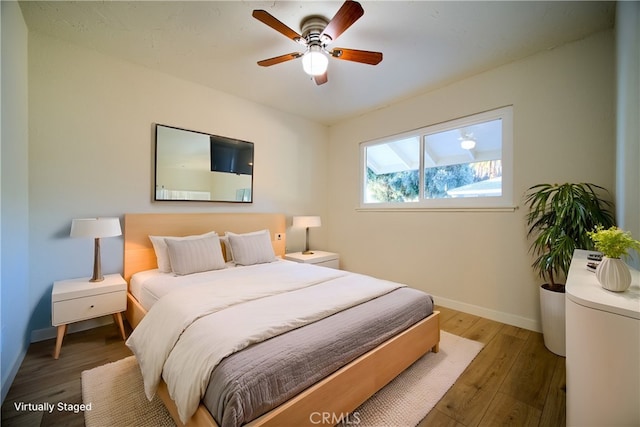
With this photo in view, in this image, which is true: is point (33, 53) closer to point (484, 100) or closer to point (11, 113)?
point (11, 113)

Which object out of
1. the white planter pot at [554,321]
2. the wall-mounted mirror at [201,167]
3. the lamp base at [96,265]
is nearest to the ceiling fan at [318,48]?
the wall-mounted mirror at [201,167]

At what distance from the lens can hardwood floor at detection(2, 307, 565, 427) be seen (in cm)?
145

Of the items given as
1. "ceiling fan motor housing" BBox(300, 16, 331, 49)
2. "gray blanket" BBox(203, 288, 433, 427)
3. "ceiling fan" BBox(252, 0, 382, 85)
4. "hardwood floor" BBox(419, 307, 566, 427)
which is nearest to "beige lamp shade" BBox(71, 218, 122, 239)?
"gray blanket" BBox(203, 288, 433, 427)

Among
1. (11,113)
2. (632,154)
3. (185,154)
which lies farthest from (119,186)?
(632,154)

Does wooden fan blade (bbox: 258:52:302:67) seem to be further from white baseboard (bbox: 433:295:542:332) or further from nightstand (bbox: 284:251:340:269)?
white baseboard (bbox: 433:295:542:332)

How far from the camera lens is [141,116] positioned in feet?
8.91

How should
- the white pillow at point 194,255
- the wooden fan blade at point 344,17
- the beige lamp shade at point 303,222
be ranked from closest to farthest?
the wooden fan blade at point 344,17, the white pillow at point 194,255, the beige lamp shade at point 303,222

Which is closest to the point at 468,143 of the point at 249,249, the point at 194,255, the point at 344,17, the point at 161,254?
the point at 344,17

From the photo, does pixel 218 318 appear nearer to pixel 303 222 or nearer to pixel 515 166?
pixel 303 222

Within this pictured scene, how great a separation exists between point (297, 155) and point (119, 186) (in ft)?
7.65

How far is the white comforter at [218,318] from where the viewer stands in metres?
1.18

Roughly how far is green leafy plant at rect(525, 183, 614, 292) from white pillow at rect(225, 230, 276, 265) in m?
2.66

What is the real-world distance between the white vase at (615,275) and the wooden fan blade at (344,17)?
1.76 meters

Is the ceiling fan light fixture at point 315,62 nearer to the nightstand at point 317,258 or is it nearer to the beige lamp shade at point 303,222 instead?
the beige lamp shade at point 303,222
